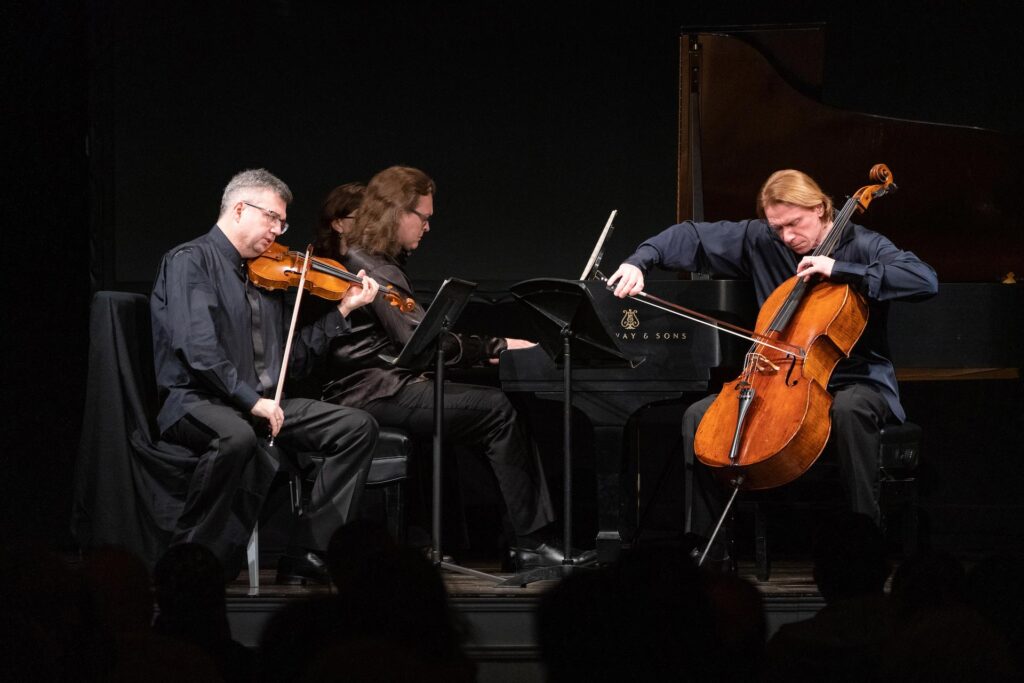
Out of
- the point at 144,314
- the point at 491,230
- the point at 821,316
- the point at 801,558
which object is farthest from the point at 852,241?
the point at 144,314

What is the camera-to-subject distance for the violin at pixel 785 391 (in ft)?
11.6

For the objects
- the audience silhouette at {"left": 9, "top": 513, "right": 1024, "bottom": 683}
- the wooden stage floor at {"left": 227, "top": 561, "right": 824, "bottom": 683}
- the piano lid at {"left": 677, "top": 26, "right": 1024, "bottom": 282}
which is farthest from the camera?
the piano lid at {"left": 677, "top": 26, "right": 1024, "bottom": 282}

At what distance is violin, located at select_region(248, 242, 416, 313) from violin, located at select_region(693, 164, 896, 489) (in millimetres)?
1259

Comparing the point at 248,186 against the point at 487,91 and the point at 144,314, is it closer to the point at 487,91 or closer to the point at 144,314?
the point at 144,314

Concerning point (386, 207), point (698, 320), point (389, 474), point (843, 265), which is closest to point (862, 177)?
point (843, 265)

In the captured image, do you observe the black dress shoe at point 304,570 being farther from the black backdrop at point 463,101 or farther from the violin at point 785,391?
the black backdrop at point 463,101

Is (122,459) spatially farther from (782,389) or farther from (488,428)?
(782,389)

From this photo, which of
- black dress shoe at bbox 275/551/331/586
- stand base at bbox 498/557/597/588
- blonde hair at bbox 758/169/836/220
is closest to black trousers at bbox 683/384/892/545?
stand base at bbox 498/557/597/588

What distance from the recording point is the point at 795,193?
3.96m

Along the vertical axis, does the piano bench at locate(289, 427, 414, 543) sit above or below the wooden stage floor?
above

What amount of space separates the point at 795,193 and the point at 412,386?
1.42 m

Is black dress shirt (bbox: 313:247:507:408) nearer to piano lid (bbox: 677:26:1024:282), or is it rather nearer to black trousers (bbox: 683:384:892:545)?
black trousers (bbox: 683:384:892:545)

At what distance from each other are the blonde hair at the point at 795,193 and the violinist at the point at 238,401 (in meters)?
1.35

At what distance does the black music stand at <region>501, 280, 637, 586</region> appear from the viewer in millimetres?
3434
